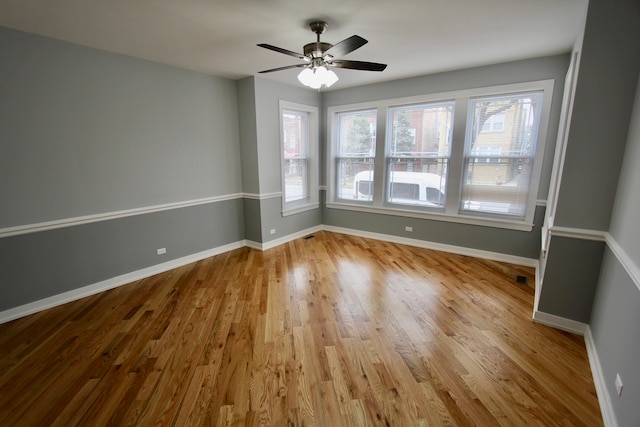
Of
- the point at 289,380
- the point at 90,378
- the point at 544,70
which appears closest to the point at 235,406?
A: the point at 289,380

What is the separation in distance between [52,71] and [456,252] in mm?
5183

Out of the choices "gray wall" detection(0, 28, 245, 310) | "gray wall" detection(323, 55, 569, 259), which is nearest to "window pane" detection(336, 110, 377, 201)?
"gray wall" detection(323, 55, 569, 259)

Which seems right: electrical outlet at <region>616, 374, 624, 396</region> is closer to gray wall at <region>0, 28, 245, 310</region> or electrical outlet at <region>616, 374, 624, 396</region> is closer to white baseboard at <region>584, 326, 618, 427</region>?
white baseboard at <region>584, 326, 618, 427</region>

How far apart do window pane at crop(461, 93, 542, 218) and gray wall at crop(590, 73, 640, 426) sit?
169cm

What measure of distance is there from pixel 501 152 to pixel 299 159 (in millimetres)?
3075

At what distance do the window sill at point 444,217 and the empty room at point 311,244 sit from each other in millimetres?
33

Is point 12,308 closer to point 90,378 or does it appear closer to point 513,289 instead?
point 90,378

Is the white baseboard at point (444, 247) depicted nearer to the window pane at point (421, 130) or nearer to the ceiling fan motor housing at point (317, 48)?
the window pane at point (421, 130)

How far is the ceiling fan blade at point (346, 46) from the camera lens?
6.59 feet

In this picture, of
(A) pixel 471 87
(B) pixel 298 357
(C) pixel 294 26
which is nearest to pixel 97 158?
(C) pixel 294 26

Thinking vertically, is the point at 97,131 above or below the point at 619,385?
above

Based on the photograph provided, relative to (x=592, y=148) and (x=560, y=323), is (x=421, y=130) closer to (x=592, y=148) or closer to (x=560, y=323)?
(x=592, y=148)

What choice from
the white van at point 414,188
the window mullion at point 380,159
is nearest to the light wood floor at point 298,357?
the white van at point 414,188

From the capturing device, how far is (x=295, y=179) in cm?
506
